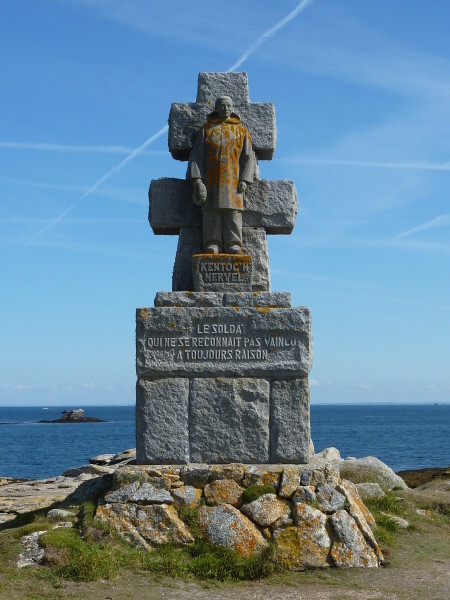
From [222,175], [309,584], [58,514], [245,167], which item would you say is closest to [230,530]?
[309,584]

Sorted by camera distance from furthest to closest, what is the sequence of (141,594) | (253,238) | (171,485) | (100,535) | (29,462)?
(29,462) → (253,238) → (171,485) → (100,535) → (141,594)

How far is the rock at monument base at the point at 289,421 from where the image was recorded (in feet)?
27.0

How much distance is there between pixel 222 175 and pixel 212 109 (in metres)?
0.93

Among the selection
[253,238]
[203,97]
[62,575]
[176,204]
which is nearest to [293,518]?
[62,575]

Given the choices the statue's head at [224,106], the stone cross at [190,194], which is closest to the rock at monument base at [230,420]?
the stone cross at [190,194]

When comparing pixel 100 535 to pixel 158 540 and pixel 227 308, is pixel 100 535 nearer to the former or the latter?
pixel 158 540

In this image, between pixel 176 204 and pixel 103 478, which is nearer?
pixel 103 478

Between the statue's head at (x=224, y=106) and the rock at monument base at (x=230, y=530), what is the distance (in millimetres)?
4294

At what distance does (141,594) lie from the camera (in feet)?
21.3

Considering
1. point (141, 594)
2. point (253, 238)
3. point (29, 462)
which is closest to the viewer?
point (141, 594)

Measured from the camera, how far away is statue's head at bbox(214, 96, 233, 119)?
8977mm

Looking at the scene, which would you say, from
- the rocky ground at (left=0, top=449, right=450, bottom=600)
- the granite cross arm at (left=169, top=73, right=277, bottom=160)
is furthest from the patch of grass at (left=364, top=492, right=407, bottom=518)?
the granite cross arm at (left=169, top=73, right=277, bottom=160)

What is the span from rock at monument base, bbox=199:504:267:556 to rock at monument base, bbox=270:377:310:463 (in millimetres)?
914

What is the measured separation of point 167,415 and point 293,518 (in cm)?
168
